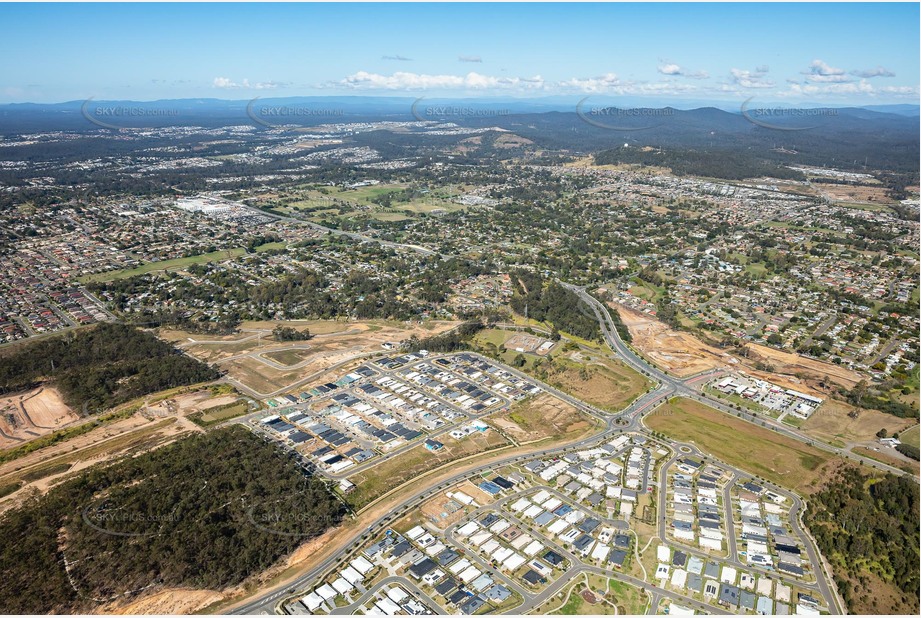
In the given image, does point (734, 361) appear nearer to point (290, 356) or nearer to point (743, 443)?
point (743, 443)

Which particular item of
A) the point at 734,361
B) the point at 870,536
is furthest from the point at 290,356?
the point at 870,536

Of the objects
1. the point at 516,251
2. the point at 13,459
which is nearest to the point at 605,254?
the point at 516,251

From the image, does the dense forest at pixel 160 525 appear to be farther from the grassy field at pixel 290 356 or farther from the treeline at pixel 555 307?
the treeline at pixel 555 307

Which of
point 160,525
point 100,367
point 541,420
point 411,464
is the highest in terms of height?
point 160,525

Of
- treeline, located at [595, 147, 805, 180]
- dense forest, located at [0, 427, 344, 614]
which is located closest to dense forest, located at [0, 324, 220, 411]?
dense forest, located at [0, 427, 344, 614]

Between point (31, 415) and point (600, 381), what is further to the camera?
point (600, 381)

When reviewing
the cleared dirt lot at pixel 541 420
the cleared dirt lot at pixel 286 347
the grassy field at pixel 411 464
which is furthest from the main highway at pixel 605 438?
the cleared dirt lot at pixel 286 347
